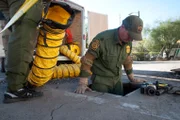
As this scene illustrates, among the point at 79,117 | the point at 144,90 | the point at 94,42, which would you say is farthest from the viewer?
the point at 94,42

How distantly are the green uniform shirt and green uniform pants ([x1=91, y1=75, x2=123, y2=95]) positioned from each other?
0.02m

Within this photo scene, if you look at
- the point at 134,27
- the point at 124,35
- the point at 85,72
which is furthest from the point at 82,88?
the point at 134,27

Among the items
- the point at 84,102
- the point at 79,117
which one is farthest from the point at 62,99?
the point at 79,117

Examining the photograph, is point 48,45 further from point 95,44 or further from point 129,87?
point 129,87

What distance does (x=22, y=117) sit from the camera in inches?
52.0

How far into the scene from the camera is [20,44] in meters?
1.57

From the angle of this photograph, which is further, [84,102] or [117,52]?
[117,52]

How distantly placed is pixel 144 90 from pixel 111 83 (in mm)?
546

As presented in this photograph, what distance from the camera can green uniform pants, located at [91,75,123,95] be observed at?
2.39m

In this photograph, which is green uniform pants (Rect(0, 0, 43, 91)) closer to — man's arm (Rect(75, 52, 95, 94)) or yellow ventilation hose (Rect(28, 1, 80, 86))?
yellow ventilation hose (Rect(28, 1, 80, 86))

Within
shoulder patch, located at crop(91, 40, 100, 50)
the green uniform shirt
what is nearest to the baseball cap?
the green uniform shirt

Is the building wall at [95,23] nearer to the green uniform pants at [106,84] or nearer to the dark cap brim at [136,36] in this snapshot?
the green uniform pants at [106,84]

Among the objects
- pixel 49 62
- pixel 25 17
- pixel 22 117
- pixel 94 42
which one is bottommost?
pixel 22 117

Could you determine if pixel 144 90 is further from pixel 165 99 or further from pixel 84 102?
pixel 84 102
